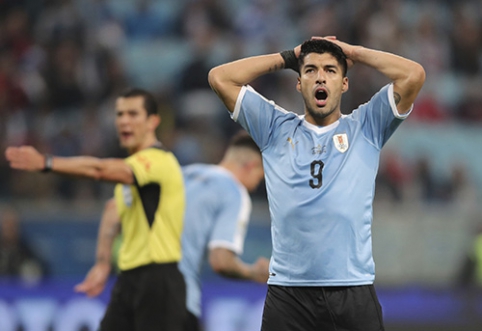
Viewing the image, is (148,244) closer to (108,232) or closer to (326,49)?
(108,232)

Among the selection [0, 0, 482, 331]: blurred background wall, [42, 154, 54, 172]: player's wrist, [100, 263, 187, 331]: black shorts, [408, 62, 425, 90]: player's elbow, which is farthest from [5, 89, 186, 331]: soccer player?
[0, 0, 482, 331]: blurred background wall

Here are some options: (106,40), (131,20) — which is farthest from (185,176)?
(131,20)

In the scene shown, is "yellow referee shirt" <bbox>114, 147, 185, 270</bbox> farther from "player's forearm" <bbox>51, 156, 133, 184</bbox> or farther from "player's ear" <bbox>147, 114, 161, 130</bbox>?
"player's ear" <bbox>147, 114, 161, 130</bbox>

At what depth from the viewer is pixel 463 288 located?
Result: 1001cm

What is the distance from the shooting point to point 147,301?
6.07m

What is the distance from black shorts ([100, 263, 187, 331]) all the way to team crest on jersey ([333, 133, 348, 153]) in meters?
1.84

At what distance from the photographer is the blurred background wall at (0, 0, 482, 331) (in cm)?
993

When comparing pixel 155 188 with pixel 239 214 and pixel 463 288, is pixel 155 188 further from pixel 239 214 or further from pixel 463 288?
pixel 463 288

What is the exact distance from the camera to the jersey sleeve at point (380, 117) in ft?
16.0

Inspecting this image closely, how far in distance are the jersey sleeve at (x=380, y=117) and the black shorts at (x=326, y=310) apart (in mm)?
819

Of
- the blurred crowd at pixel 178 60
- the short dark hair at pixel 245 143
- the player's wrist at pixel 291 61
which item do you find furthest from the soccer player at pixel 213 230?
the blurred crowd at pixel 178 60

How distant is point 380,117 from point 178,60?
9779 millimetres

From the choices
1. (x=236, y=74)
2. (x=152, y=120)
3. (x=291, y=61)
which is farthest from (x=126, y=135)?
(x=291, y=61)

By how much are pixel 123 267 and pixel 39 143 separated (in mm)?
6513
